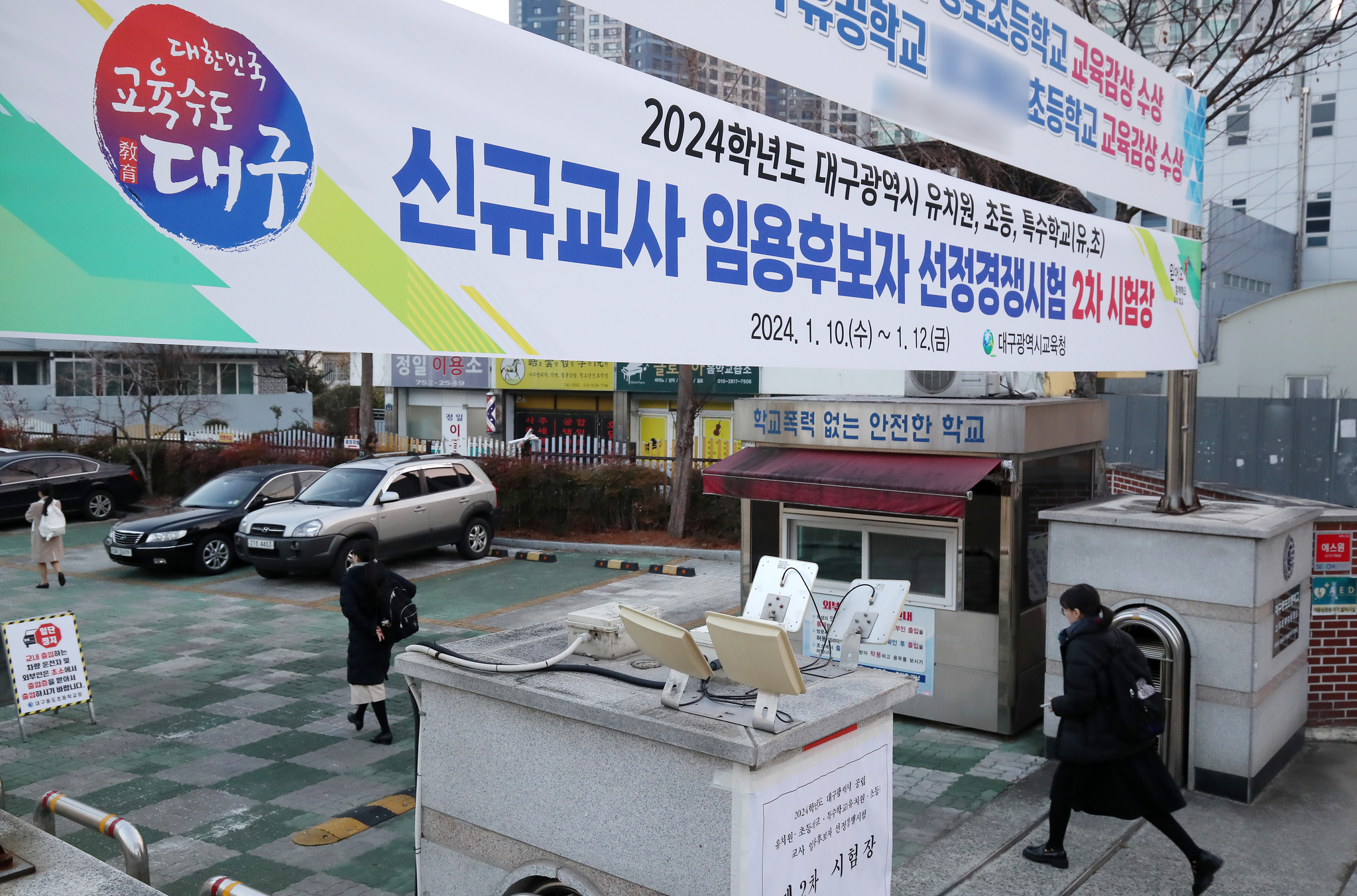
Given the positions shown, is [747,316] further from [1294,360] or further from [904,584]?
[1294,360]

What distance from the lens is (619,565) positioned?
651 inches

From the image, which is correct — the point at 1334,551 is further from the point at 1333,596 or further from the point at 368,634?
the point at 368,634

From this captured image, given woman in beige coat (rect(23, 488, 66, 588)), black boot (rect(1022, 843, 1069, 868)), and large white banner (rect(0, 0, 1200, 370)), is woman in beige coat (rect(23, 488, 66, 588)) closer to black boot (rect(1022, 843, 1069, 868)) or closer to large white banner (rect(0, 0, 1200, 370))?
black boot (rect(1022, 843, 1069, 868))

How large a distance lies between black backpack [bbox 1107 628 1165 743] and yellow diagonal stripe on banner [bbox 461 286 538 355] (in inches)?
166

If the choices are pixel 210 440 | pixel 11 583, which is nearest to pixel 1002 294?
pixel 11 583

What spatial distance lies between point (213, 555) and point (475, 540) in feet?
13.0

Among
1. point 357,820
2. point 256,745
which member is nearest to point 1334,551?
point 357,820

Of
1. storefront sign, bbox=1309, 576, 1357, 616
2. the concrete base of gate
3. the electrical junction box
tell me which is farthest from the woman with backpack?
storefront sign, bbox=1309, 576, 1357, 616

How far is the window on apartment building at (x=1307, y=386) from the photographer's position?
26.6 m

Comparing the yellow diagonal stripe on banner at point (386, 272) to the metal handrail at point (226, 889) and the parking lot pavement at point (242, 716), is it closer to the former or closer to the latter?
the metal handrail at point (226, 889)

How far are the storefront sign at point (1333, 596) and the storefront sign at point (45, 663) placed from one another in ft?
32.8

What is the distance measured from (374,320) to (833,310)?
1987 mm

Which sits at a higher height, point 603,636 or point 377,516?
point 603,636

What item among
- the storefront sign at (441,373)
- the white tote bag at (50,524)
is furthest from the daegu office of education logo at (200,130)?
the storefront sign at (441,373)
